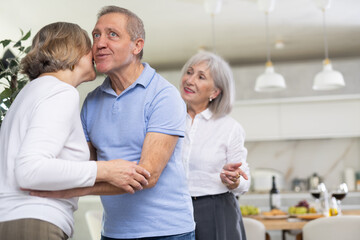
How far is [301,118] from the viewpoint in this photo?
20.0 feet

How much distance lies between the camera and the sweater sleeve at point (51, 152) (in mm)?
1099

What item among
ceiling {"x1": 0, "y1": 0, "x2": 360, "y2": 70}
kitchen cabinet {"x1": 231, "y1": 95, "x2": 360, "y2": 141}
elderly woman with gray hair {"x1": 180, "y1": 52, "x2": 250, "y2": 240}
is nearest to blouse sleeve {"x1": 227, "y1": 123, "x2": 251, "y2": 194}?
elderly woman with gray hair {"x1": 180, "y1": 52, "x2": 250, "y2": 240}

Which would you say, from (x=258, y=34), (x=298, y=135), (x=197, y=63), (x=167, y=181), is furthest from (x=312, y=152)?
(x=167, y=181)

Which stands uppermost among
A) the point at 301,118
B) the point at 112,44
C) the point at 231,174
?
the point at 301,118

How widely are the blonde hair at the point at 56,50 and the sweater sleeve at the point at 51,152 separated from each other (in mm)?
126

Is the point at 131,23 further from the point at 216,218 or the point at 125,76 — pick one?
the point at 216,218

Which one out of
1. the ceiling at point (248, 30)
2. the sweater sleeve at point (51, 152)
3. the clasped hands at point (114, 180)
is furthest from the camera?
the ceiling at point (248, 30)

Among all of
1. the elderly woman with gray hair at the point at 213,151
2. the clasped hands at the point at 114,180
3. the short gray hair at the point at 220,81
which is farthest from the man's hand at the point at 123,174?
the short gray hair at the point at 220,81

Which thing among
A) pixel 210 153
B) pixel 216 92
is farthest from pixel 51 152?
pixel 216 92

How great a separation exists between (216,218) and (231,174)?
0.21 m

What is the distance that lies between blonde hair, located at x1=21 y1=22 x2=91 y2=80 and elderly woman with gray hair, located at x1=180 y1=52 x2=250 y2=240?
739 millimetres

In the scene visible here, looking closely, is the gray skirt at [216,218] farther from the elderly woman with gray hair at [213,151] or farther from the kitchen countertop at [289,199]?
the kitchen countertop at [289,199]

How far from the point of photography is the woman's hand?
1793 millimetres

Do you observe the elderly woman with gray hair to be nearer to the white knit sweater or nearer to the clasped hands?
the clasped hands
